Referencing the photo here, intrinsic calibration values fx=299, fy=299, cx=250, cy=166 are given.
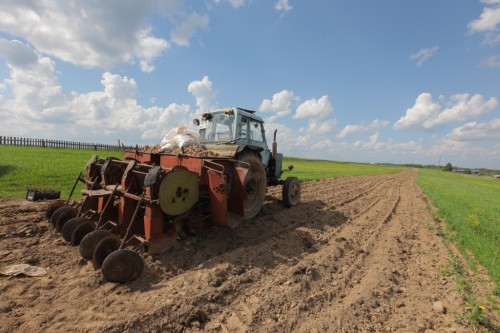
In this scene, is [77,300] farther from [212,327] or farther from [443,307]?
[443,307]

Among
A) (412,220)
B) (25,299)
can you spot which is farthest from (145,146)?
(412,220)

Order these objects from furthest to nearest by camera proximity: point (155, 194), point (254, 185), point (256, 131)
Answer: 1. point (256, 131)
2. point (254, 185)
3. point (155, 194)

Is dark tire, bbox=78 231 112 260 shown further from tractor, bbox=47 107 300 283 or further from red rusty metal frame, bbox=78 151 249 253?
red rusty metal frame, bbox=78 151 249 253

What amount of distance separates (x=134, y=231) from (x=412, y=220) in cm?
813

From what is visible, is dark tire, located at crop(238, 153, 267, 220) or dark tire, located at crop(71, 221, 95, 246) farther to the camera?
dark tire, located at crop(238, 153, 267, 220)

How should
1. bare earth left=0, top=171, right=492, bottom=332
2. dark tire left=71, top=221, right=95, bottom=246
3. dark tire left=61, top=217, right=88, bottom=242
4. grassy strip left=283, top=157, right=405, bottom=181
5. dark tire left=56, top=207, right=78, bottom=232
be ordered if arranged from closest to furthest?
1. bare earth left=0, top=171, right=492, bottom=332
2. dark tire left=71, top=221, right=95, bottom=246
3. dark tire left=61, top=217, right=88, bottom=242
4. dark tire left=56, top=207, right=78, bottom=232
5. grassy strip left=283, top=157, right=405, bottom=181

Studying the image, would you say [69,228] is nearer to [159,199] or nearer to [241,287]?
[159,199]

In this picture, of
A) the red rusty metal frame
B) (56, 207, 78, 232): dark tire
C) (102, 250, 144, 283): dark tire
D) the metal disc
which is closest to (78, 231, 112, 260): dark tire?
the red rusty metal frame

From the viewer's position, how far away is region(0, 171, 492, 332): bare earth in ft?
10.2

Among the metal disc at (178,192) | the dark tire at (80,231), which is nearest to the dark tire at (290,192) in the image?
the metal disc at (178,192)

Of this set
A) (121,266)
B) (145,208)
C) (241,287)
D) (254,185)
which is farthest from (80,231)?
(254,185)

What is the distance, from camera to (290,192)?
8.84m

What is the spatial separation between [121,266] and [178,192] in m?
1.36

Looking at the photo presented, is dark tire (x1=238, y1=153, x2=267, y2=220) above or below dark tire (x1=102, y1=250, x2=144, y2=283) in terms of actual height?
above
